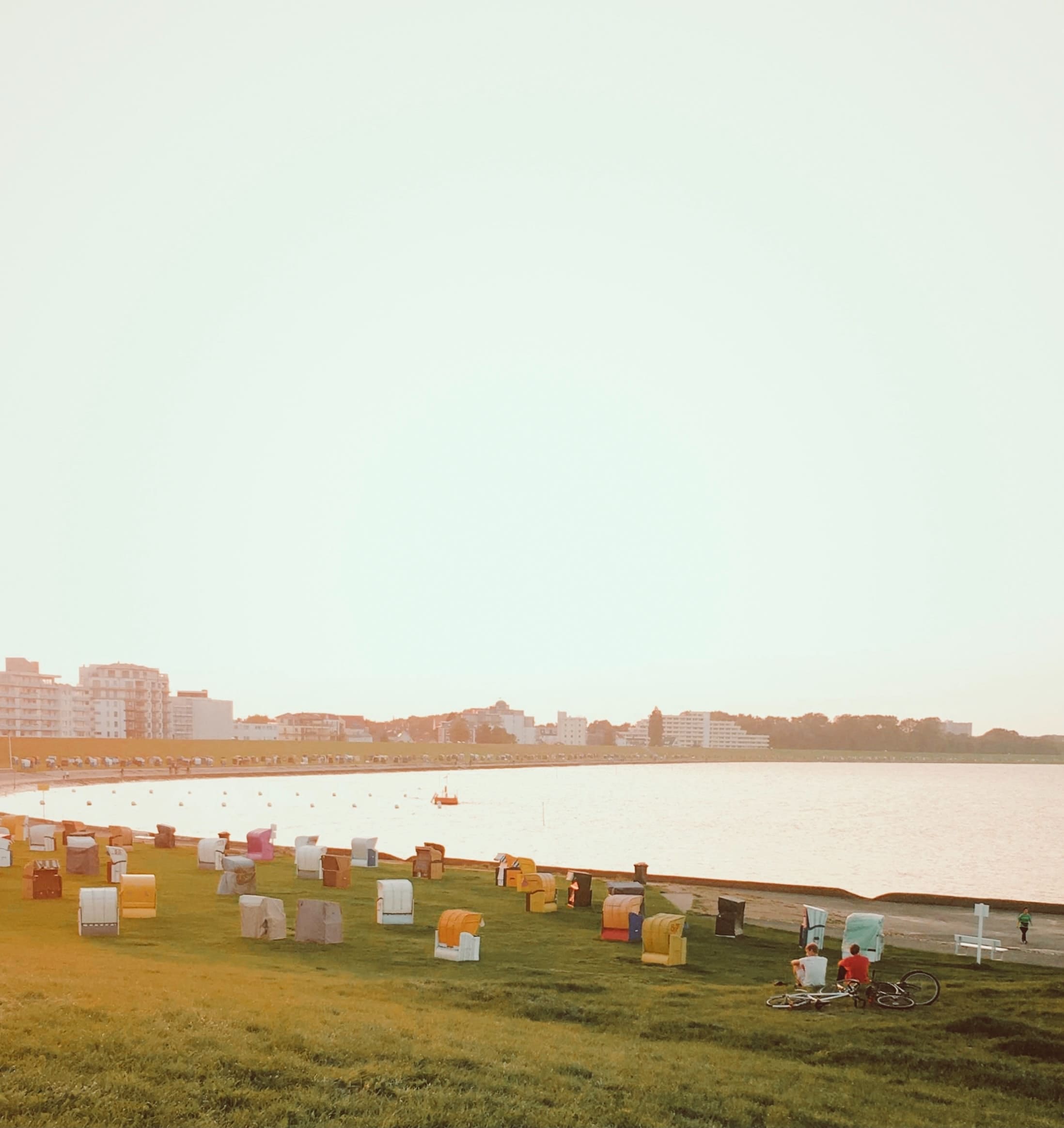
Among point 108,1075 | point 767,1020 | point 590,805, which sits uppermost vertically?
point 108,1075

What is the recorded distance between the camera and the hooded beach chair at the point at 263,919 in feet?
89.5

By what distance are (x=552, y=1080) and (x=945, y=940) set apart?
22.0 m

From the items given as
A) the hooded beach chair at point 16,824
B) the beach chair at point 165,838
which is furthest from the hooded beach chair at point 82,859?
the hooded beach chair at point 16,824

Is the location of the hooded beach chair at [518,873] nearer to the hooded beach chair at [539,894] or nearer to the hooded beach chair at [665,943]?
the hooded beach chair at [539,894]

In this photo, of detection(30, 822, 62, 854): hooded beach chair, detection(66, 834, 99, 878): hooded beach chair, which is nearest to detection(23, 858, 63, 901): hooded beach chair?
detection(66, 834, 99, 878): hooded beach chair

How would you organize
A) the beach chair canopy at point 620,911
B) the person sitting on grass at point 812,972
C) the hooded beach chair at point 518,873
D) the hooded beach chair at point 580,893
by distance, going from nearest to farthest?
the person sitting on grass at point 812,972, the beach chair canopy at point 620,911, the hooded beach chair at point 580,893, the hooded beach chair at point 518,873

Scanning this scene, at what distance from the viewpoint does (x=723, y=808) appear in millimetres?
135875

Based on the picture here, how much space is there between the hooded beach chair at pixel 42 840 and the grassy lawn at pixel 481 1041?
1863 centimetres

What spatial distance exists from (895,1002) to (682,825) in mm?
88311

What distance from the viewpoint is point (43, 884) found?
33.1 m

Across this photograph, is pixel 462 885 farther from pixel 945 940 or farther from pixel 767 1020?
pixel 767 1020

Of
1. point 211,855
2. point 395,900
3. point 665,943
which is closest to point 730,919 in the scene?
point 665,943

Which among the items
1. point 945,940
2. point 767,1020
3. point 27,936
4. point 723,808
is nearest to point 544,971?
point 767,1020

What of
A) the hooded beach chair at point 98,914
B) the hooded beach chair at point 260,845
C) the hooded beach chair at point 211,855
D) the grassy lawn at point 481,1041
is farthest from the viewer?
the hooded beach chair at point 260,845
